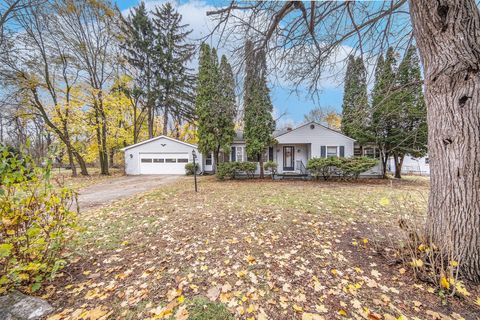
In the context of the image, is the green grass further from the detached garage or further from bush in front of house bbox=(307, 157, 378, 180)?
the detached garage

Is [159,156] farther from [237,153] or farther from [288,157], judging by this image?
[288,157]

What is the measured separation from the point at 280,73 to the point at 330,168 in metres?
9.47

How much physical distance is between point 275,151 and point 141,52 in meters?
14.7

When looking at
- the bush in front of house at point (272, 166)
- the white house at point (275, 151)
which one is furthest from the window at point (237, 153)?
the bush in front of house at point (272, 166)

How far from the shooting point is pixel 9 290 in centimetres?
207

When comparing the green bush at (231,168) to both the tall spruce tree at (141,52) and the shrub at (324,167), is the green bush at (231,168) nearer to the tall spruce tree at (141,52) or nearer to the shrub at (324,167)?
the shrub at (324,167)

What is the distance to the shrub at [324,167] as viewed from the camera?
11453 millimetres

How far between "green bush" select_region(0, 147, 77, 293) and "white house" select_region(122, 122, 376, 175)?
1184 centimetres

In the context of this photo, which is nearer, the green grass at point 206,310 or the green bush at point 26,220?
the green grass at point 206,310

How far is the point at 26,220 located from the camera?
2.17m

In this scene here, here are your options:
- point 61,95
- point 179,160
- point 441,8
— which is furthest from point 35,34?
point 441,8

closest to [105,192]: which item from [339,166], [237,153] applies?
[237,153]

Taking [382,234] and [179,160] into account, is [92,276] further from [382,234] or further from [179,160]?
[179,160]

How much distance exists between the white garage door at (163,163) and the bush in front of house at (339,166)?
10.2m
